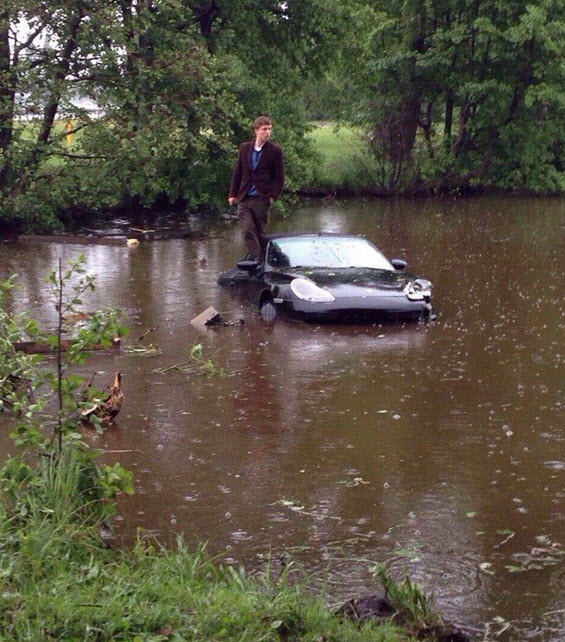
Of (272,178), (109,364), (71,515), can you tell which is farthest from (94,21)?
(71,515)

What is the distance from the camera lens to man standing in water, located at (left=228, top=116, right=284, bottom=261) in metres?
15.3

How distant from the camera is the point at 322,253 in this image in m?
15.1

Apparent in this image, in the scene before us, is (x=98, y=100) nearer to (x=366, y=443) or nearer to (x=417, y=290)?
(x=417, y=290)

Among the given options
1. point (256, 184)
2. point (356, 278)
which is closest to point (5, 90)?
point (256, 184)

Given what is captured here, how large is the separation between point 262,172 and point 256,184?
176 mm

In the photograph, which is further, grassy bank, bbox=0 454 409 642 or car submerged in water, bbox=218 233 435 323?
car submerged in water, bbox=218 233 435 323

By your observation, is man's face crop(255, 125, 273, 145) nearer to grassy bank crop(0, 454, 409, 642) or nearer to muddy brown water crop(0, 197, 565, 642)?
muddy brown water crop(0, 197, 565, 642)

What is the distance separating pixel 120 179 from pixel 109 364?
521 inches

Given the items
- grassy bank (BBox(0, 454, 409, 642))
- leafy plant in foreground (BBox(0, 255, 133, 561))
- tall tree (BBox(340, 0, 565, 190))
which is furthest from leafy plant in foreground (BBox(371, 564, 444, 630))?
tall tree (BBox(340, 0, 565, 190))

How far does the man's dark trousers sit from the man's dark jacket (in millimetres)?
94

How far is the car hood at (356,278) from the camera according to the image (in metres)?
14.0

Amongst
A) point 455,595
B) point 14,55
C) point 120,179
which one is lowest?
point 455,595

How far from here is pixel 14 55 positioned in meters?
22.9

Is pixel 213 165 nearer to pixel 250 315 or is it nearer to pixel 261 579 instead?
pixel 250 315
